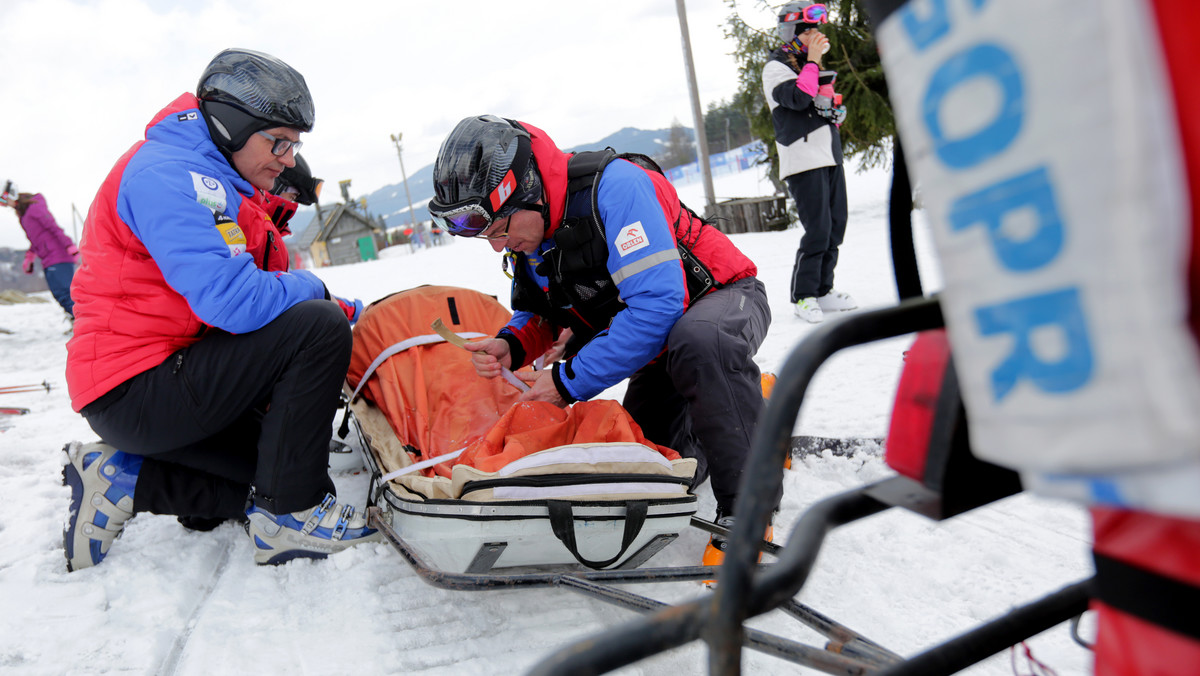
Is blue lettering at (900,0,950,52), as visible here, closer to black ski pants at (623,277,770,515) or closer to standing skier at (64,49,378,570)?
black ski pants at (623,277,770,515)

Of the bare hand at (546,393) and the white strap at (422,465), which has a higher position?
the bare hand at (546,393)

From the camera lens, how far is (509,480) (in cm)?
185

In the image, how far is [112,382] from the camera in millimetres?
2305

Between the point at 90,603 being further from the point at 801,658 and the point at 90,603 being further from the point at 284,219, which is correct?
the point at 801,658

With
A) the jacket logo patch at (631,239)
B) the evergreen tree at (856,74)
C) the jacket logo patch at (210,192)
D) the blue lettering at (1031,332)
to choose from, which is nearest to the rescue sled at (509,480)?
the jacket logo patch at (631,239)

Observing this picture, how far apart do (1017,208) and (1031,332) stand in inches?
4.0

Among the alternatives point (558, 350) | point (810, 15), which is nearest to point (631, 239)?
point (558, 350)

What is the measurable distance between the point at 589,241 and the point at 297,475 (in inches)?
53.6

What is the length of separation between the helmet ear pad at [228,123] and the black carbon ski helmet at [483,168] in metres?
0.67

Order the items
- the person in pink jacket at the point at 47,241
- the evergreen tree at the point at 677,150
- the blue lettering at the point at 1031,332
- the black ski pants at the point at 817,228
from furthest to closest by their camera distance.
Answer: the evergreen tree at the point at 677,150 < the person in pink jacket at the point at 47,241 < the black ski pants at the point at 817,228 < the blue lettering at the point at 1031,332

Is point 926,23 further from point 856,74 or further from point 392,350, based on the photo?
point 856,74

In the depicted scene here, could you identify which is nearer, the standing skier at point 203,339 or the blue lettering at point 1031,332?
the blue lettering at point 1031,332

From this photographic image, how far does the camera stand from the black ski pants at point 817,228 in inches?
190

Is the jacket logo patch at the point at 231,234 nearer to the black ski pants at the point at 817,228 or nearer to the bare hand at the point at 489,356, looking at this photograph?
the bare hand at the point at 489,356
